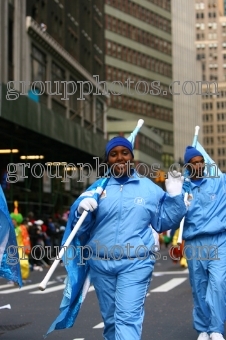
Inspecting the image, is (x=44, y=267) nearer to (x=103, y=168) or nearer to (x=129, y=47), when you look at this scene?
(x=103, y=168)

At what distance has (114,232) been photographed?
271 inches

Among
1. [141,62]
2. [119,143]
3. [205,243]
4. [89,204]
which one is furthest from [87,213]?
[141,62]

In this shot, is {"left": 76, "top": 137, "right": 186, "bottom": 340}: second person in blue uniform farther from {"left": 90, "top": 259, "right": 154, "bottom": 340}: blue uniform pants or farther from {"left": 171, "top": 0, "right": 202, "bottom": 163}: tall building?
{"left": 171, "top": 0, "right": 202, "bottom": 163}: tall building

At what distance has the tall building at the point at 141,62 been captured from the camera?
91.0m

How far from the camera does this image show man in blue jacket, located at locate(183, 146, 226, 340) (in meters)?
8.90

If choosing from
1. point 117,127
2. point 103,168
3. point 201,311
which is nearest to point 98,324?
point 201,311

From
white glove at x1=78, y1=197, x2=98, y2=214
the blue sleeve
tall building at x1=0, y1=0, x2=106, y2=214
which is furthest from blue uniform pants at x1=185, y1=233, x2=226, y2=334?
tall building at x1=0, y1=0, x2=106, y2=214

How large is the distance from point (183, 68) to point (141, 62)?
3348 centimetres

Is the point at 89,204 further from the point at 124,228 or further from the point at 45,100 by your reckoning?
the point at 45,100

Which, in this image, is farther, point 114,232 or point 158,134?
point 158,134

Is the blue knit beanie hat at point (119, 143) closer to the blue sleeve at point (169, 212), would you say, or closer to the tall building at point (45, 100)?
the blue sleeve at point (169, 212)

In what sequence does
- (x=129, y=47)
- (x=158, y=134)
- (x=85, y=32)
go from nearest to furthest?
(x=85, y=32) < (x=129, y=47) < (x=158, y=134)

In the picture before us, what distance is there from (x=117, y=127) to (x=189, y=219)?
247 ft

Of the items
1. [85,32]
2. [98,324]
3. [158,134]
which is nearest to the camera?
[98,324]
